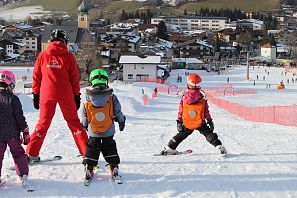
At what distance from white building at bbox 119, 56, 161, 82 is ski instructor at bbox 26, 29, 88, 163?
122 feet

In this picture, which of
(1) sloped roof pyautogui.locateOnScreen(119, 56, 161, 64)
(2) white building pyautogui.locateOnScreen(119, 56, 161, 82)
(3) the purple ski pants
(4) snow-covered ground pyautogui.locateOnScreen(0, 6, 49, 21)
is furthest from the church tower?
(4) snow-covered ground pyautogui.locateOnScreen(0, 6, 49, 21)

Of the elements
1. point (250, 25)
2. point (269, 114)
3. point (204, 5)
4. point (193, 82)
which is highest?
point (204, 5)

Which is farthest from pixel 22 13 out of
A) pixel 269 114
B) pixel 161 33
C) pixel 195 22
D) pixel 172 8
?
pixel 269 114

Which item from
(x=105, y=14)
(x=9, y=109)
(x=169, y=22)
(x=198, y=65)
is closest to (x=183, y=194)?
(x=9, y=109)

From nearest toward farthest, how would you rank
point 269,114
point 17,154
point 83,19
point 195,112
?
point 17,154 < point 195,112 < point 269,114 < point 83,19

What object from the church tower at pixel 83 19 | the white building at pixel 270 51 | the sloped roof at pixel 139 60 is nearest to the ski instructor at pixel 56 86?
the sloped roof at pixel 139 60

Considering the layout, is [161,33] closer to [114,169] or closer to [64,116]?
[64,116]

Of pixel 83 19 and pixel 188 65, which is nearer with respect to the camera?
pixel 188 65

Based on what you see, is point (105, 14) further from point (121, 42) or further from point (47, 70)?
point (47, 70)

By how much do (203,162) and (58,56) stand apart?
2049 millimetres

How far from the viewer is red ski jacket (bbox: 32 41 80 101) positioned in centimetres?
479

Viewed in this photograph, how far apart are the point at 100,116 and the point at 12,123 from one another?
2.74ft

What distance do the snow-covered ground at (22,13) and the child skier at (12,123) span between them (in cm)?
17184

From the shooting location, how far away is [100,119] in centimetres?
443
